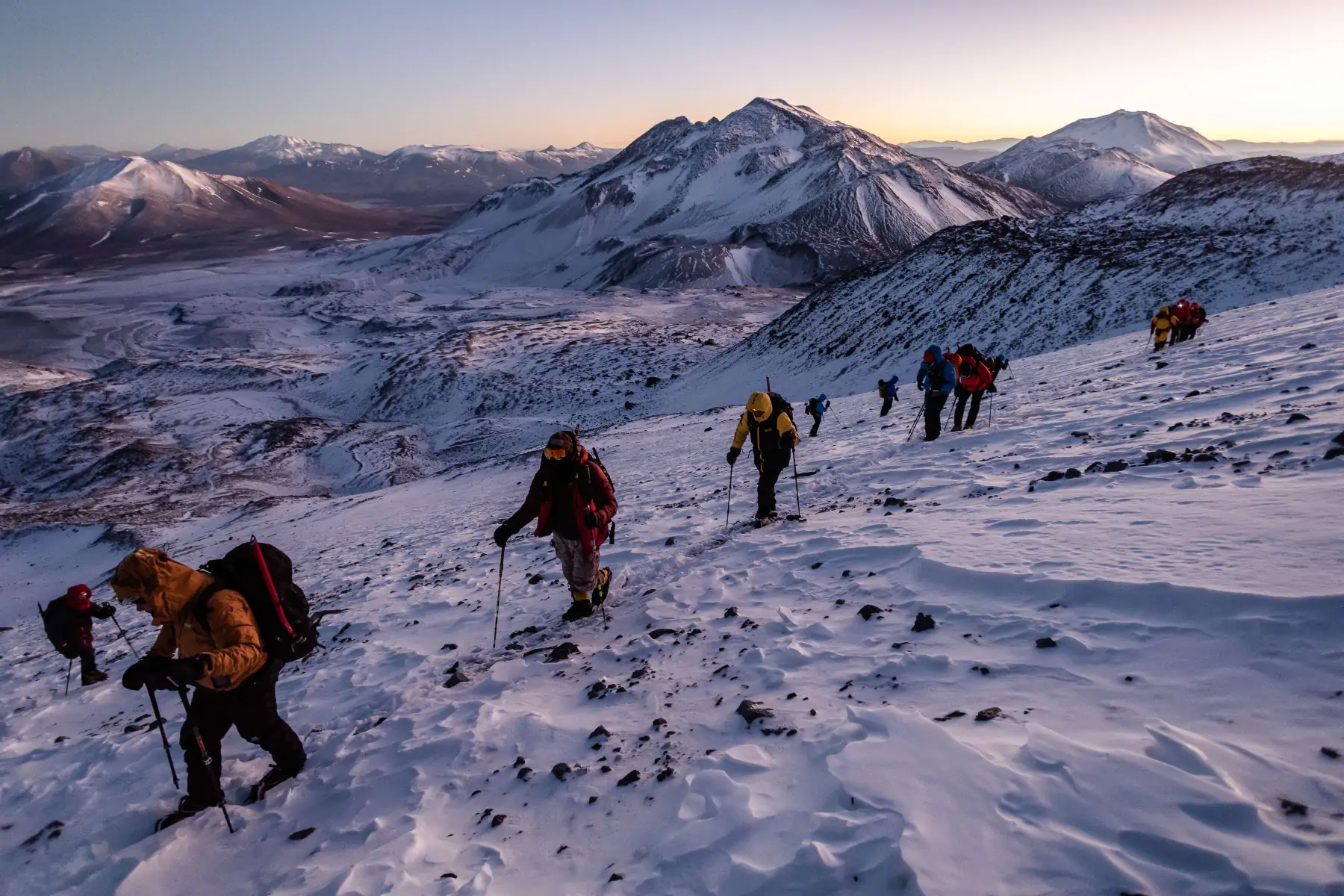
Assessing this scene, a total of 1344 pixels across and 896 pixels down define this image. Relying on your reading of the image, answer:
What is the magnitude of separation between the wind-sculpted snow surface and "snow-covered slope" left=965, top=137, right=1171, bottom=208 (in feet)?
575

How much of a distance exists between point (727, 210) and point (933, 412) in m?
126

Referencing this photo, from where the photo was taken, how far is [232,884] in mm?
4531

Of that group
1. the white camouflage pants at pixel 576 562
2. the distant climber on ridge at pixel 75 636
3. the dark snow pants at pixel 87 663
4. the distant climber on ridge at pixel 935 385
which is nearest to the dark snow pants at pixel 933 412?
the distant climber on ridge at pixel 935 385

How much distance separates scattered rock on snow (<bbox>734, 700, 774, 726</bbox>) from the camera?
5.07m

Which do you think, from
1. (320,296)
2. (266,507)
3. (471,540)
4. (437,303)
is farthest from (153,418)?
(320,296)

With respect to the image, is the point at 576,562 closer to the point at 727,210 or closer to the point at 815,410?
the point at 815,410

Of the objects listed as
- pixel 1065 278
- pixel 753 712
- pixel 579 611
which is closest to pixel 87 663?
pixel 579 611

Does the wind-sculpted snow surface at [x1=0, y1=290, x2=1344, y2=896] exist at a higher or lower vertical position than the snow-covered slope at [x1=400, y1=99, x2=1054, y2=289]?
lower

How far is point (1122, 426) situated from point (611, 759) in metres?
10.1

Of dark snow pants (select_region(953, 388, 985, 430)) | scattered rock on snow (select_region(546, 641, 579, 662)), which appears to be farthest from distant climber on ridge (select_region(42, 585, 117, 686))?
dark snow pants (select_region(953, 388, 985, 430))

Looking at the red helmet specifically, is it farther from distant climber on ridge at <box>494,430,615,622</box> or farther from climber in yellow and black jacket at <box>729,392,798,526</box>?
climber in yellow and black jacket at <box>729,392,798,526</box>

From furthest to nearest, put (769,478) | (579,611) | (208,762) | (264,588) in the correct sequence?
A: (769,478) → (579,611) → (208,762) → (264,588)

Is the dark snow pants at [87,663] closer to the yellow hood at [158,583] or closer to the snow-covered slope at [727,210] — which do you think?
the yellow hood at [158,583]

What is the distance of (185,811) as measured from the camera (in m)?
5.28
